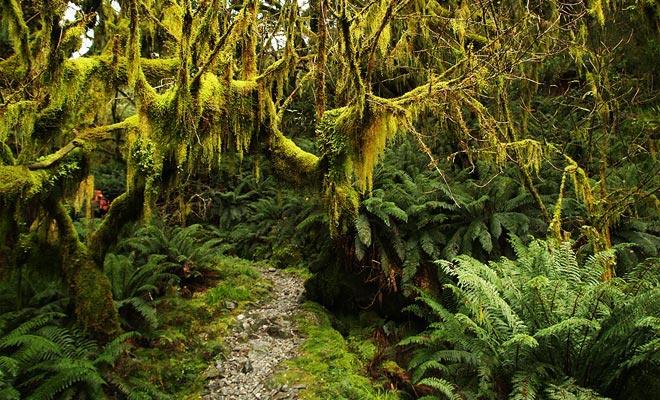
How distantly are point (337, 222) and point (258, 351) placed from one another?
2359 millimetres

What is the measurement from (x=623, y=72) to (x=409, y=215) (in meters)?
4.68

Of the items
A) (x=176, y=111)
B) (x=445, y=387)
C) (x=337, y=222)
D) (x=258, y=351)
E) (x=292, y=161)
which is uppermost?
(x=176, y=111)

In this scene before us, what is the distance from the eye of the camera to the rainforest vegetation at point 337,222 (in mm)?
3609

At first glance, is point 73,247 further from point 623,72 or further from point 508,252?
point 623,72

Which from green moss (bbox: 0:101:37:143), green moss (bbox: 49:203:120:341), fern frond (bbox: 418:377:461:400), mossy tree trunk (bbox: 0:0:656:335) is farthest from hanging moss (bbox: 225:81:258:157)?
fern frond (bbox: 418:377:461:400)

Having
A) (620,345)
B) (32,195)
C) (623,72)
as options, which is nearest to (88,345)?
(32,195)

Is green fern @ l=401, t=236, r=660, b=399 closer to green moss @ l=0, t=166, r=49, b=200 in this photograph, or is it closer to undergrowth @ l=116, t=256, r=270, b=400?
undergrowth @ l=116, t=256, r=270, b=400

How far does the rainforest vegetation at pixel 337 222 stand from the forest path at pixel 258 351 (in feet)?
0.94

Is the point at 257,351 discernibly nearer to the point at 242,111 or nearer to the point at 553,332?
the point at 242,111

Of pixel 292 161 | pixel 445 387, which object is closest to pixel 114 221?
pixel 292 161

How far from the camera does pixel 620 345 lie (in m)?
3.66

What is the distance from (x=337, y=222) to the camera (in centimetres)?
407

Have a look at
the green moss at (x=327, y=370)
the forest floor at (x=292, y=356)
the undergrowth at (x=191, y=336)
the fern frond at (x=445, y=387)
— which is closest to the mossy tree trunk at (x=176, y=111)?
the undergrowth at (x=191, y=336)

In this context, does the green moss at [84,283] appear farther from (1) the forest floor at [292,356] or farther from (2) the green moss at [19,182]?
(1) the forest floor at [292,356]
